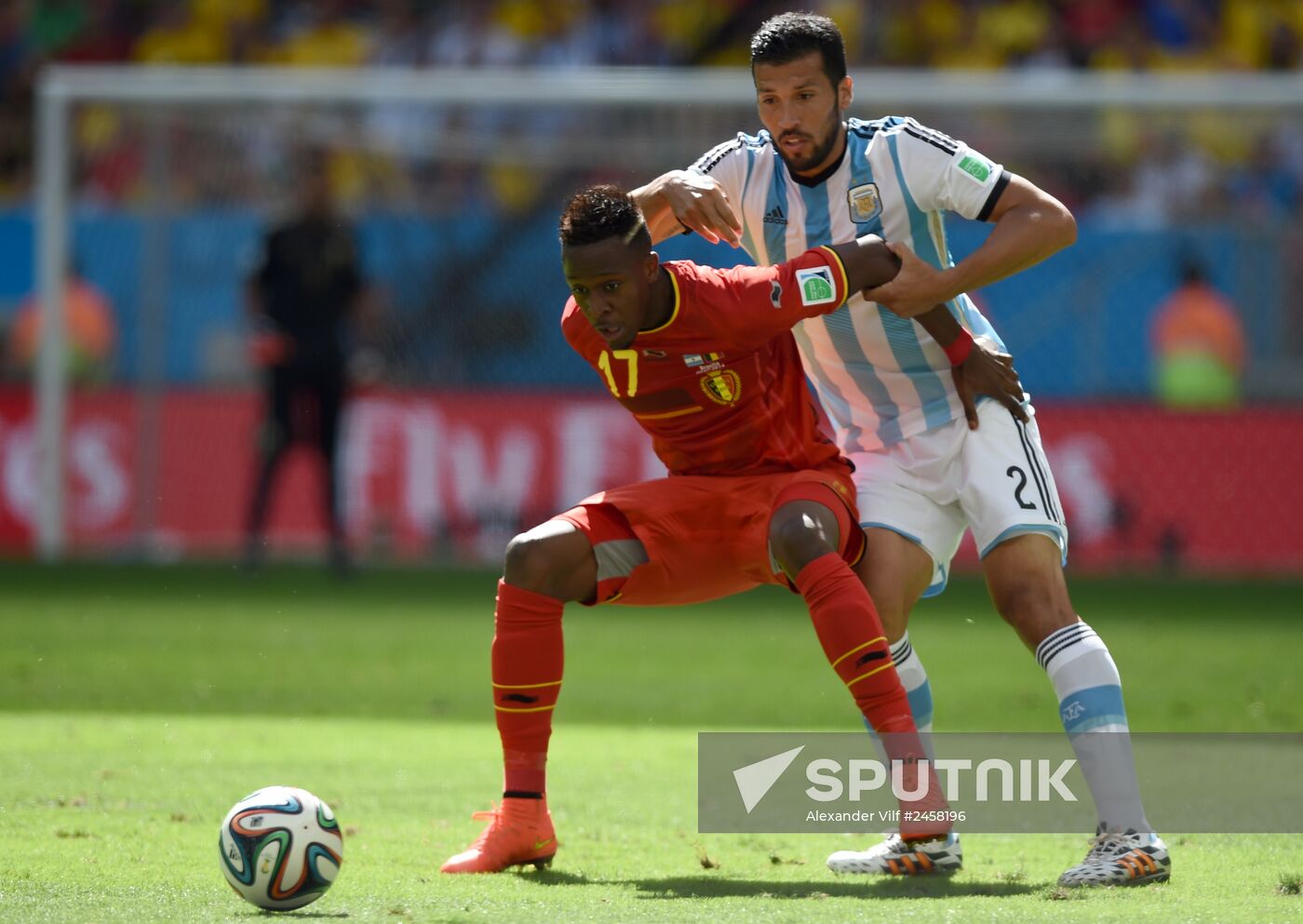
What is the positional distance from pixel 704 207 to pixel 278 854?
6.98 ft

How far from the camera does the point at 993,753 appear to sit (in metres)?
6.69

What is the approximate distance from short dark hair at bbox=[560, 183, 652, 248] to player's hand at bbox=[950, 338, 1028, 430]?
3.46 ft

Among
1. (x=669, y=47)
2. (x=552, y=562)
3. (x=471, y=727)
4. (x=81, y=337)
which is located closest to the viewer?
(x=552, y=562)

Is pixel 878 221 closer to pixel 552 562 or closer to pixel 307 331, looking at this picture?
pixel 552 562

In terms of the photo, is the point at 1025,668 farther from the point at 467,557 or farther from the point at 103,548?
the point at 103,548

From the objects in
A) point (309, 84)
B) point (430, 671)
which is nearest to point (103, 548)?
point (309, 84)

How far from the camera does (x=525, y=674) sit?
5.01 meters

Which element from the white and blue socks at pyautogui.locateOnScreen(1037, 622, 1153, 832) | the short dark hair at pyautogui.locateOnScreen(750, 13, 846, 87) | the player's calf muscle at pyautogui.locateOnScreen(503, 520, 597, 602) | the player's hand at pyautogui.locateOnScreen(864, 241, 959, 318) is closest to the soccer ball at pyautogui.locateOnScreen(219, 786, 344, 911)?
the player's calf muscle at pyautogui.locateOnScreen(503, 520, 597, 602)

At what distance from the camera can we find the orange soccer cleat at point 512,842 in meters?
4.82

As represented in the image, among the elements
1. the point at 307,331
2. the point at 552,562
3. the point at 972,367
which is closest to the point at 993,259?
the point at 972,367

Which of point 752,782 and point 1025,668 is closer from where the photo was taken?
point 752,782

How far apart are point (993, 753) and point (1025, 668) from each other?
2.91 meters

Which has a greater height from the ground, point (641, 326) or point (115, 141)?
point (115, 141)

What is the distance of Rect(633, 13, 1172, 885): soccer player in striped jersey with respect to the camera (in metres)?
4.97
